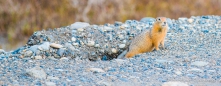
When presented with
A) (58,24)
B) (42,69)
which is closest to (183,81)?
(42,69)

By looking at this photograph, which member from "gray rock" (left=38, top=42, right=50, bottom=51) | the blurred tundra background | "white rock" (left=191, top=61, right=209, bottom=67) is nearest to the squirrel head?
"white rock" (left=191, top=61, right=209, bottom=67)

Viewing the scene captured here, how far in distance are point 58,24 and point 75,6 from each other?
0.66 metres

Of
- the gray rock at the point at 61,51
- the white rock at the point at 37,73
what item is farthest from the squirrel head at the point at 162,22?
the white rock at the point at 37,73

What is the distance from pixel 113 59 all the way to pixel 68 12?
4.81 m

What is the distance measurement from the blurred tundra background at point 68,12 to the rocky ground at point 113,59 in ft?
7.12

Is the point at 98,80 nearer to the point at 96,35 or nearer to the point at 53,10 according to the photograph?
the point at 96,35

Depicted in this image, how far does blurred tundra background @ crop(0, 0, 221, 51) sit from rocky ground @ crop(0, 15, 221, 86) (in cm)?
217

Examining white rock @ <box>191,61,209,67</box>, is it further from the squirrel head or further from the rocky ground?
the squirrel head

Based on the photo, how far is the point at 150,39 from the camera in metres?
7.98

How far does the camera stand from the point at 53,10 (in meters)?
11.7

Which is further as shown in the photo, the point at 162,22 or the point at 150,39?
the point at 150,39

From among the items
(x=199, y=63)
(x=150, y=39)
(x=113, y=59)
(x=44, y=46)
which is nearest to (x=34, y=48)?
(x=44, y=46)

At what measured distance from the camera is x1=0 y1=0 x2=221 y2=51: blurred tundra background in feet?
36.3

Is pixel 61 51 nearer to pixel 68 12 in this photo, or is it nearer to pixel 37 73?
pixel 37 73
